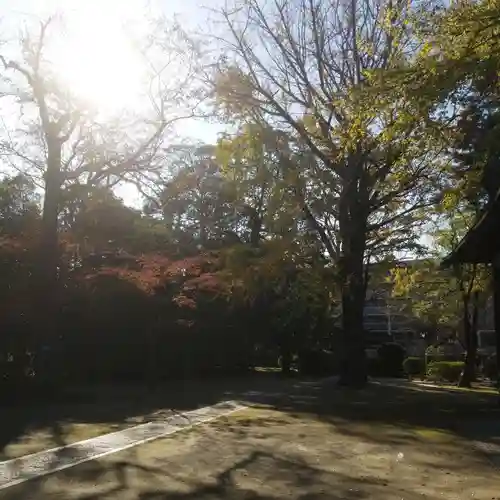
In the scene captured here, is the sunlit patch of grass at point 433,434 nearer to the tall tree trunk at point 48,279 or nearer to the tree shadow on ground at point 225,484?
the tree shadow on ground at point 225,484

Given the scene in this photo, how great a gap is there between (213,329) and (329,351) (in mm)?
12124

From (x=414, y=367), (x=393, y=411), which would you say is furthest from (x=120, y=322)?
(x=414, y=367)

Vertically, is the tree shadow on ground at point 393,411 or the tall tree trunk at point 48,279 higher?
the tall tree trunk at point 48,279

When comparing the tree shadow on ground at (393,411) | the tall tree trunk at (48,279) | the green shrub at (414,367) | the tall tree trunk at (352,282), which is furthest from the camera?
the green shrub at (414,367)

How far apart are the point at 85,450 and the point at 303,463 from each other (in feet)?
10.7

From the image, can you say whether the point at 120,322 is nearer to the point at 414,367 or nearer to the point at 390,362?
the point at 390,362

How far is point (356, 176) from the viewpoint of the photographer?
2195 centimetres

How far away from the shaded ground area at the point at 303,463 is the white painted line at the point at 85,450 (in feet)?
0.97

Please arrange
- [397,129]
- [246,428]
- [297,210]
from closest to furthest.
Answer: [397,129] → [246,428] → [297,210]

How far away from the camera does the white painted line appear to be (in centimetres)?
888

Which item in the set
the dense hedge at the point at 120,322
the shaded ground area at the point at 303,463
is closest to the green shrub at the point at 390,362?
the dense hedge at the point at 120,322

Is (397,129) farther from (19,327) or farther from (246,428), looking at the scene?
(19,327)

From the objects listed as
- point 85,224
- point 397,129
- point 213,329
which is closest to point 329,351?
point 213,329

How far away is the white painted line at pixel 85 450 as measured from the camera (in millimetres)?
8883
